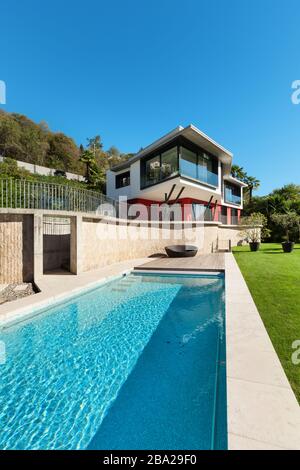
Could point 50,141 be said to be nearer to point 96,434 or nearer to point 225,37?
point 225,37

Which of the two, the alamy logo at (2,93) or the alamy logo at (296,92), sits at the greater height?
the alamy logo at (2,93)

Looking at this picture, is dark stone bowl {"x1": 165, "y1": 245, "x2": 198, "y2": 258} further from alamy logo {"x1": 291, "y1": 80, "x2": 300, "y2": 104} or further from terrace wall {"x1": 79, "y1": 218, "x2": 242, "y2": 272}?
alamy logo {"x1": 291, "y1": 80, "x2": 300, "y2": 104}

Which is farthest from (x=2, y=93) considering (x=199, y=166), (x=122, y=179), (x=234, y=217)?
(x=234, y=217)

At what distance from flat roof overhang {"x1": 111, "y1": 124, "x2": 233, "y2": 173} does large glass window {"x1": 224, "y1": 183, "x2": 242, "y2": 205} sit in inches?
212

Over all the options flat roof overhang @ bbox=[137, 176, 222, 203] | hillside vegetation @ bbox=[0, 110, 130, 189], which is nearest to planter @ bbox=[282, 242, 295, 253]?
flat roof overhang @ bbox=[137, 176, 222, 203]

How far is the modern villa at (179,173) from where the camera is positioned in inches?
630

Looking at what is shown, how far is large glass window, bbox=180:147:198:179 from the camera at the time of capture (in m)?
15.8

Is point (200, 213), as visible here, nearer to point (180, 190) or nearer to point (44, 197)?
point (180, 190)

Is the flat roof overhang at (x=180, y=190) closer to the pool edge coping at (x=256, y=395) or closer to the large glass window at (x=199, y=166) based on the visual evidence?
the large glass window at (x=199, y=166)

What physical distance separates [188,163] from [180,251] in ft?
22.8

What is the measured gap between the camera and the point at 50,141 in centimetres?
4575

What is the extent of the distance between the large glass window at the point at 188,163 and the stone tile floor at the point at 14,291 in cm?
1217

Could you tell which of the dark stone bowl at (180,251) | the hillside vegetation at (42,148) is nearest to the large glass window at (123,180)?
the hillside vegetation at (42,148)

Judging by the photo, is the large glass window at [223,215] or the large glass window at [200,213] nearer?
the large glass window at [200,213]
